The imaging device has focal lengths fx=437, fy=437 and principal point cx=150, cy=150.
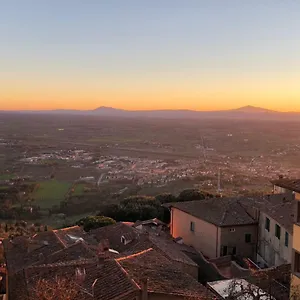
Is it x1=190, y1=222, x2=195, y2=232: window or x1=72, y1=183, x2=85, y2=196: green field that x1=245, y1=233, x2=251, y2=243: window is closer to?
x1=190, y1=222, x2=195, y2=232: window

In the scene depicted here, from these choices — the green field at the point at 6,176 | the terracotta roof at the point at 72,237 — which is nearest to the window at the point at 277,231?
the terracotta roof at the point at 72,237

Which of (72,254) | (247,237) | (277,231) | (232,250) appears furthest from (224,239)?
(72,254)

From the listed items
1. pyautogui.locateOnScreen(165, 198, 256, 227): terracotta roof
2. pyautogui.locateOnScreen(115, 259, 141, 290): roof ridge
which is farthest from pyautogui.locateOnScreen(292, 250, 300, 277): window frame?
pyautogui.locateOnScreen(165, 198, 256, 227): terracotta roof

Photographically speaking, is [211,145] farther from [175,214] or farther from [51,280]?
[51,280]

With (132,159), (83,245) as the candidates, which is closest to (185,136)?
(132,159)

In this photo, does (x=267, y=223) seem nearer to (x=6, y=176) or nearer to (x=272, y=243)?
(x=272, y=243)

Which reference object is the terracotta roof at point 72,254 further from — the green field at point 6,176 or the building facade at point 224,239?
the green field at point 6,176
